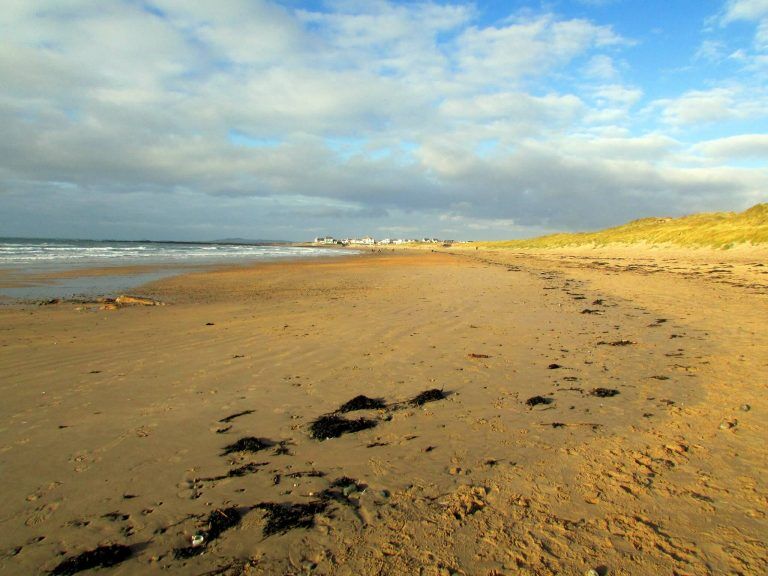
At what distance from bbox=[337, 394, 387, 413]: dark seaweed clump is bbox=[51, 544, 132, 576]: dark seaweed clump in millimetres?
2636

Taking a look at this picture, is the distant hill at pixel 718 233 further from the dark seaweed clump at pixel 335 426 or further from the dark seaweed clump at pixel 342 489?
the dark seaweed clump at pixel 342 489

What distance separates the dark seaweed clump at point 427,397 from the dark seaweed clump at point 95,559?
10.9 ft

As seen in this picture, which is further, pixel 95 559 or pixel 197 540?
pixel 197 540

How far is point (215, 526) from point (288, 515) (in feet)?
1.73

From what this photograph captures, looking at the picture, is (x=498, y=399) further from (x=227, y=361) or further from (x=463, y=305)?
(x=463, y=305)

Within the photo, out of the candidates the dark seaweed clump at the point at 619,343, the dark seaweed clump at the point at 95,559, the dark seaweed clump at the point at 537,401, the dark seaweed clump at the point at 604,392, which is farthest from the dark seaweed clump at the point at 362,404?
the dark seaweed clump at the point at 619,343

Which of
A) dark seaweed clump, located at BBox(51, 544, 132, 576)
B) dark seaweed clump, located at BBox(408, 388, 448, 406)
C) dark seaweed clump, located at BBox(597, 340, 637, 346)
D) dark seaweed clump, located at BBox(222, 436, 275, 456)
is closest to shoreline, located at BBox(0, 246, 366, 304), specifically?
dark seaweed clump, located at BBox(222, 436, 275, 456)

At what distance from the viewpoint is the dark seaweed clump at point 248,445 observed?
167 inches

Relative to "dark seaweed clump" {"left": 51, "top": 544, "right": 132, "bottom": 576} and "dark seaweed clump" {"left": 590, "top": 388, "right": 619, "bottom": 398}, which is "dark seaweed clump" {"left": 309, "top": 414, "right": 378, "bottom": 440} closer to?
"dark seaweed clump" {"left": 51, "top": 544, "right": 132, "bottom": 576}

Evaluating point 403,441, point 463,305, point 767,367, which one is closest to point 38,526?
point 403,441

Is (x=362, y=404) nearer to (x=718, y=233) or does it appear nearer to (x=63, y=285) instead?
(x=63, y=285)

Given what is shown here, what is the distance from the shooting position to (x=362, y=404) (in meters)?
5.35

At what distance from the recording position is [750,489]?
11.2 feet

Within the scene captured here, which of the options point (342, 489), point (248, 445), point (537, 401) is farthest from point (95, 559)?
point (537, 401)
